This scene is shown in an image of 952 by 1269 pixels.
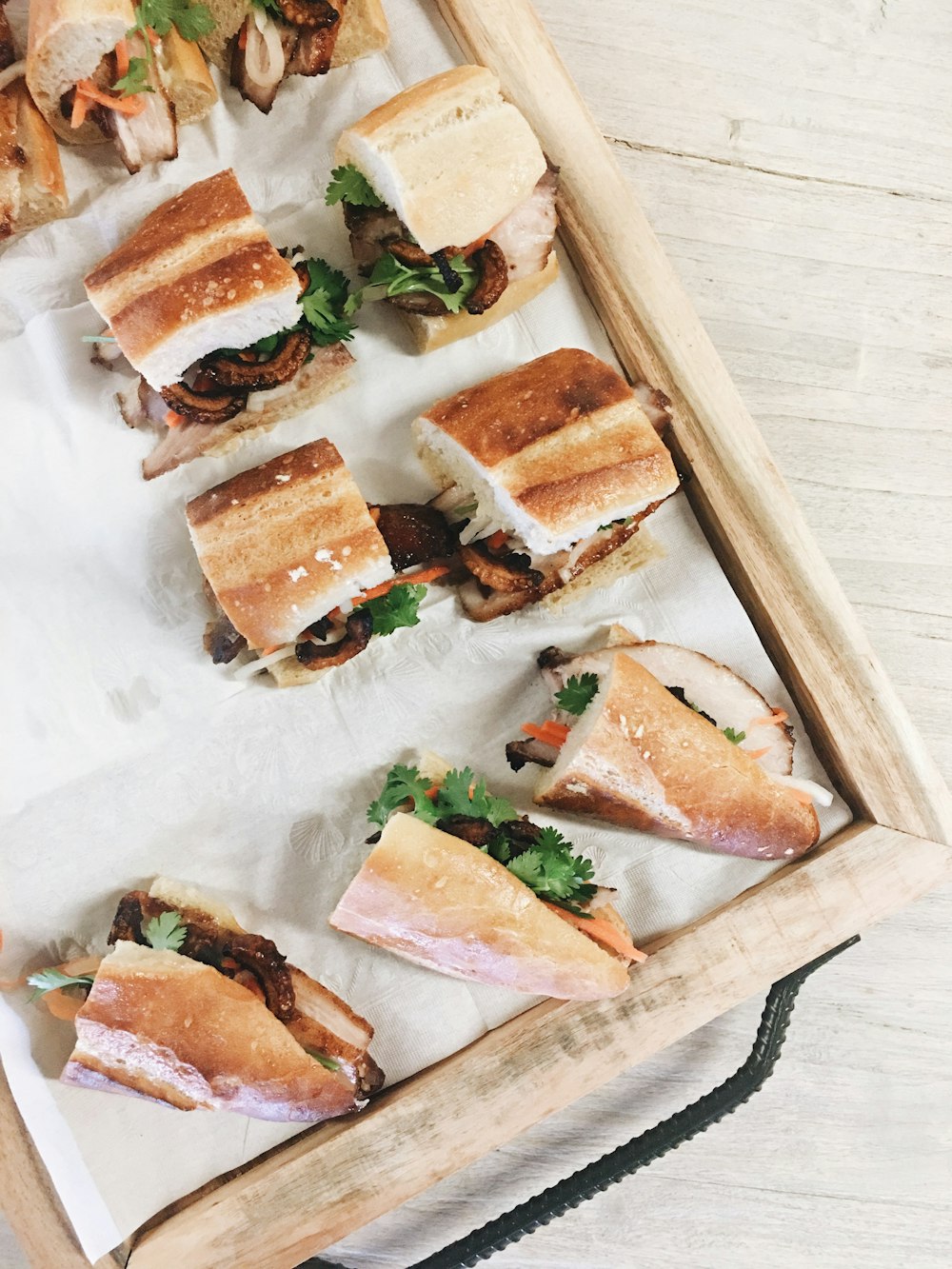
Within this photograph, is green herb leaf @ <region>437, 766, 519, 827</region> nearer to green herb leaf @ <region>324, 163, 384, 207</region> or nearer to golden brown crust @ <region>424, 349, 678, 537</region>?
golden brown crust @ <region>424, 349, 678, 537</region>

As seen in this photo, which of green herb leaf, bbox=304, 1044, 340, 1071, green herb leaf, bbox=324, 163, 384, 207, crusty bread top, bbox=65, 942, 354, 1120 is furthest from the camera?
green herb leaf, bbox=324, 163, 384, 207

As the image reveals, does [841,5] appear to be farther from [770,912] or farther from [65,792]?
[65,792]

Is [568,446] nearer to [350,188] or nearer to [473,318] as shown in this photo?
[473,318]

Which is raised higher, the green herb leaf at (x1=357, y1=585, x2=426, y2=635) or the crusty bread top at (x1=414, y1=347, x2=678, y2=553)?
the crusty bread top at (x1=414, y1=347, x2=678, y2=553)

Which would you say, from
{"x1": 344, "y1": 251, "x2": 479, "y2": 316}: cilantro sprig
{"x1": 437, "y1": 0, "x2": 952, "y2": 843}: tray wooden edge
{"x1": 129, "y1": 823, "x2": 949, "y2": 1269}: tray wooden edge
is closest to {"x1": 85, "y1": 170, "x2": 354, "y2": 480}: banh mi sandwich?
{"x1": 344, "y1": 251, "x2": 479, "y2": 316}: cilantro sprig

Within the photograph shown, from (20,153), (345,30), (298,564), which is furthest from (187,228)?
(298,564)

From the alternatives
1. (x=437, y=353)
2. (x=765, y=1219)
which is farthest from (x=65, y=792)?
(x=765, y=1219)

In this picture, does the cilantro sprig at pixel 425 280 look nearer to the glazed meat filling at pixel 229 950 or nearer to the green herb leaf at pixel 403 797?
the green herb leaf at pixel 403 797
